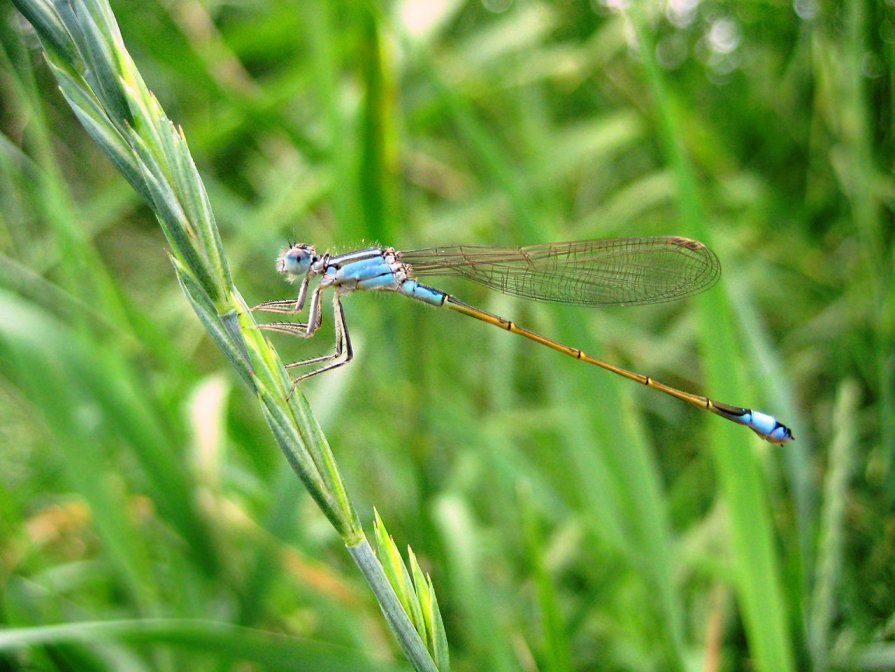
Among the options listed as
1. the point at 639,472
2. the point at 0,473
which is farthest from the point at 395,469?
the point at 0,473

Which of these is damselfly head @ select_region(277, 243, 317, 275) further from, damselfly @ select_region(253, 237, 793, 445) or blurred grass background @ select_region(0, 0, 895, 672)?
blurred grass background @ select_region(0, 0, 895, 672)

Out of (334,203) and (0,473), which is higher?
(334,203)

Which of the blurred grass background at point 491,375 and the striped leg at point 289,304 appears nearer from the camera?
the striped leg at point 289,304

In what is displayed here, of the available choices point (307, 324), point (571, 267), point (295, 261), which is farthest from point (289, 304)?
point (571, 267)

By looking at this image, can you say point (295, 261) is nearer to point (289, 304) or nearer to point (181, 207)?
point (289, 304)

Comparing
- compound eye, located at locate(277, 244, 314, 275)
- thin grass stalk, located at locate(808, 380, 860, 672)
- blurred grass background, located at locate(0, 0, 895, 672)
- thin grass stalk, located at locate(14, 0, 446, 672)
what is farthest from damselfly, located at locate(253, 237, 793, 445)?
thin grass stalk, located at locate(14, 0, 446, 672)

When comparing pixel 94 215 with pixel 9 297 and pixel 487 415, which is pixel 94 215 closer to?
pixel 9 297

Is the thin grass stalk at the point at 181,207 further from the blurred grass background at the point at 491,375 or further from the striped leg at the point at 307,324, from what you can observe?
the blurred grass background at the point at 491,375

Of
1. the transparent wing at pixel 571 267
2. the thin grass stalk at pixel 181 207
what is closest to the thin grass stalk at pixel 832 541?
the transparent wing at pixel 571 267
